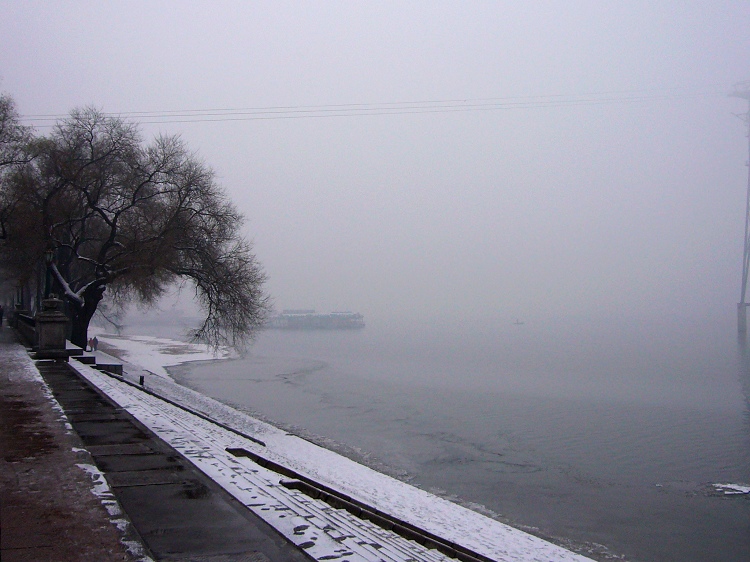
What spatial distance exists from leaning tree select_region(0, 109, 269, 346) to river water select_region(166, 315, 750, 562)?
5723 millimetres

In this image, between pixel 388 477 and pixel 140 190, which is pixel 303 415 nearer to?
pixel 388 477

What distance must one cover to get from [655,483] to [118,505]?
14.6 m

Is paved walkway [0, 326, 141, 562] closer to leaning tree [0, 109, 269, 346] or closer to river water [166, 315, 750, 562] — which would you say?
river water [166, 315, 750, 562]

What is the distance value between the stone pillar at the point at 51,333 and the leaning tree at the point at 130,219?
26.4 ft

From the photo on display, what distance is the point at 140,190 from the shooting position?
34.6 metres

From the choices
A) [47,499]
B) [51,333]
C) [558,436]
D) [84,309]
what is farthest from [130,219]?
[47,499]

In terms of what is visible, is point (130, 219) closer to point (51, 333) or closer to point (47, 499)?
point (51, 333)

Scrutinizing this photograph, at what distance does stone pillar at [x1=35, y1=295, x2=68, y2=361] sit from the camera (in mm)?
→ 23422

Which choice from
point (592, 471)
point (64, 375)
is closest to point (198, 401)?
point (64, 375)

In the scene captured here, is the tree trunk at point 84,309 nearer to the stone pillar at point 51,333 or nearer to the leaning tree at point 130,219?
the leaning tree at point 130,219

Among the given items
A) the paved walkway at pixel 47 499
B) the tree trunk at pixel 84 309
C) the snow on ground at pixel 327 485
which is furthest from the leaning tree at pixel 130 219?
the paved walkway at pixel 47 499

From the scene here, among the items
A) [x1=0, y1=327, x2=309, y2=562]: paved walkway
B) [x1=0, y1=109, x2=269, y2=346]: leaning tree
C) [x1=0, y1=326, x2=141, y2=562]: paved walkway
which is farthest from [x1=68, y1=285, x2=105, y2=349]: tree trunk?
[x1=0, y1=327, x2=309, y2=562]: paved walkway

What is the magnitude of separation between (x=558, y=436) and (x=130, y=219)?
78.2ft

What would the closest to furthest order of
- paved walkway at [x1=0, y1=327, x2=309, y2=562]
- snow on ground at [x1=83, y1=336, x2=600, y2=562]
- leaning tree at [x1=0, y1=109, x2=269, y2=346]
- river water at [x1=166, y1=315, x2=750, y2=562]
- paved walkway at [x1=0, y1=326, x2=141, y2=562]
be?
paved walkway at [x1=0, y1=326, x2=141, y2=562]
paved walkway at [x1=0, y1=327, x2=309, y2=562]
snow on ground at [x1=83, y1=336, x2=600, y2=562]
river water at [x1=166, y1=315, x2=750, y2=562]
leaning tree at [x1=0, y1=109, x2=269, y2=346]
